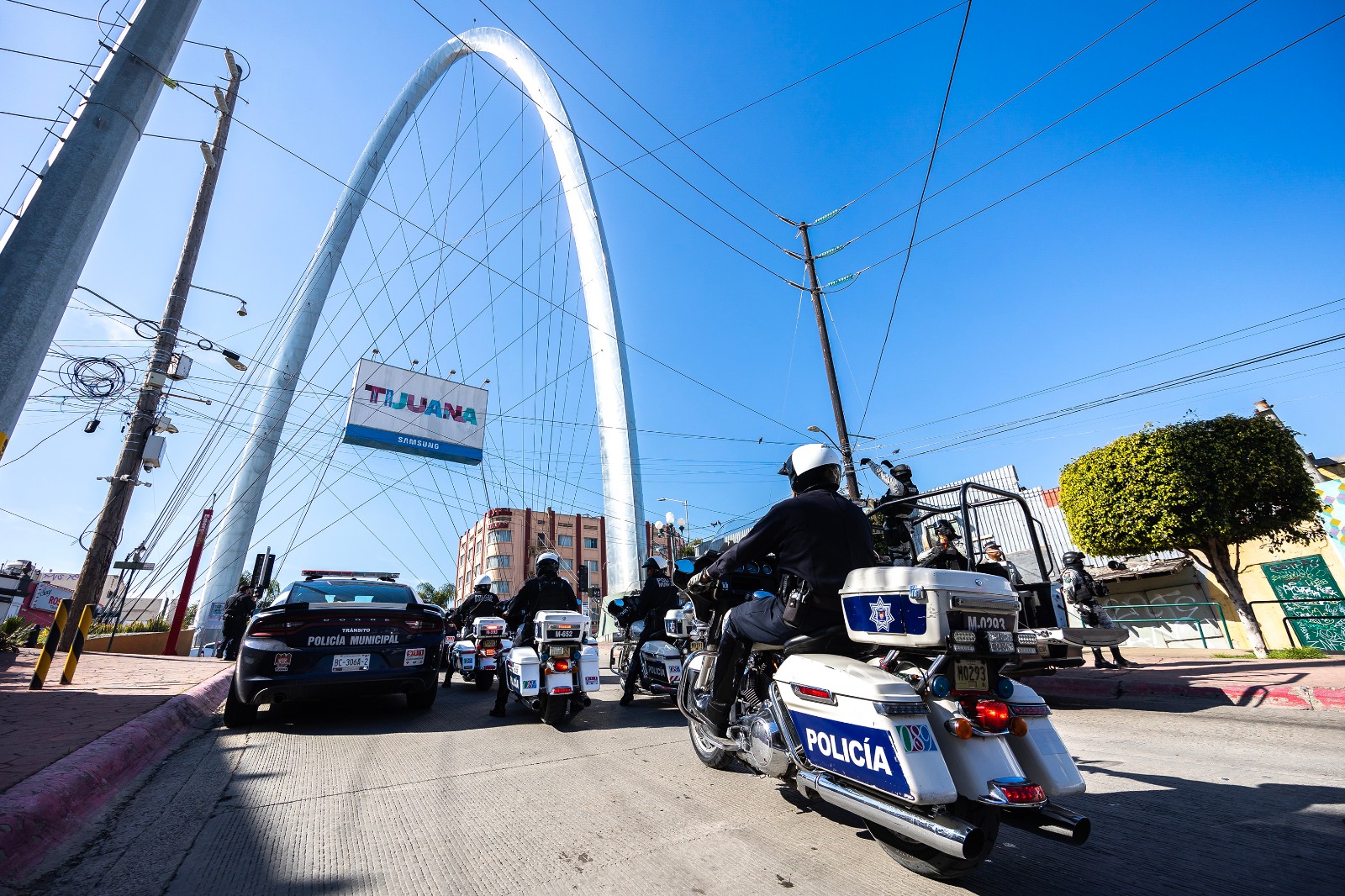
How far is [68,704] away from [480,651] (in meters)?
3.98

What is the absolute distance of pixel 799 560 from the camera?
2.69m

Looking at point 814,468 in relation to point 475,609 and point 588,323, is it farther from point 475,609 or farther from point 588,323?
point 588,323

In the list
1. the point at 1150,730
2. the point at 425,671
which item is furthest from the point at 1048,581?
the point at 425,671

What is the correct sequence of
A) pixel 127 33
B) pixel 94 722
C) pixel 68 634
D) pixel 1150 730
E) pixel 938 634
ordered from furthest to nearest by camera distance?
1. pixel 68 634
2. pixel 127 33
3. pixel 1150 730
4. pixel 94 722
5. pixel 938 634

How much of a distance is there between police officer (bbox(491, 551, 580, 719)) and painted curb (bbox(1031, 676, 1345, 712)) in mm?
6256

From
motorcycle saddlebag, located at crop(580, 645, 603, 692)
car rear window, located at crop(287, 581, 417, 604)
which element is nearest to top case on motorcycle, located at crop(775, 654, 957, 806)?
motorcycle saddlebag, located at crop(580, 645, 603, 692)

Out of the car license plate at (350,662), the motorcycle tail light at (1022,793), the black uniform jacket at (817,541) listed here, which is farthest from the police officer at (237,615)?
the motorcycle tail light at (1022,793)

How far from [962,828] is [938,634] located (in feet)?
1.86

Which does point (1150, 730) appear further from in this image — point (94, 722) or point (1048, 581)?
point (94, 722)

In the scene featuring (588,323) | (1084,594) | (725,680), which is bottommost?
(725,680)

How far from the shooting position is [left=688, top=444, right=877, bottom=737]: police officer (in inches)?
103

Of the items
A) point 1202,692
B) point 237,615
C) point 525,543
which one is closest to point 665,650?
point 1202,692

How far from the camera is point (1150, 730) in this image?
15.4ft

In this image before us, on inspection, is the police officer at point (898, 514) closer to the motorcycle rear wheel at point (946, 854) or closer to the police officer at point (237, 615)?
the motorcycle rear wheel at point (946, 854)
